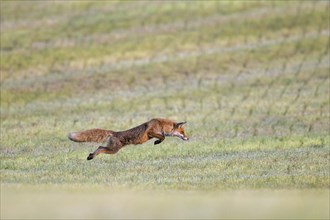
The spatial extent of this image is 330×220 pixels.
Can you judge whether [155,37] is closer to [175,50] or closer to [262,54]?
[175,50]

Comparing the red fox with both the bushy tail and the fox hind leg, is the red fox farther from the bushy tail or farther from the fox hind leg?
the bushy tail

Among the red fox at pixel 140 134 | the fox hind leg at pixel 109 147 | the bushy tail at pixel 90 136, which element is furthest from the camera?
the red fox at pixel 140 134

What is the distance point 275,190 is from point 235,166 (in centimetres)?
294

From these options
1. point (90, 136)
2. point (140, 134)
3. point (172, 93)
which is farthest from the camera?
point (172, 93)

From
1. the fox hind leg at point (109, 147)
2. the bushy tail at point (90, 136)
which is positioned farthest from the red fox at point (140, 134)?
the bushy tail at point (90, 136)

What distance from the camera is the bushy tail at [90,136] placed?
20.2m

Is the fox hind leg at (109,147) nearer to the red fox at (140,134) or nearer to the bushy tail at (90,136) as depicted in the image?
the red fox at (140,134)

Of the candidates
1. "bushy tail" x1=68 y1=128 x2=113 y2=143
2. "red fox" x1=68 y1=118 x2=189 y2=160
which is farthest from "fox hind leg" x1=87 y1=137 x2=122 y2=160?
"bushy tail" x1=68 y1=128 x2=113 y2=143

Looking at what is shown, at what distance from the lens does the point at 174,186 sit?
20.5 metres

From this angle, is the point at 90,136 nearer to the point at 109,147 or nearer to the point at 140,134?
the point at 109,147

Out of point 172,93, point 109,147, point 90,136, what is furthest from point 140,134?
point 172,93

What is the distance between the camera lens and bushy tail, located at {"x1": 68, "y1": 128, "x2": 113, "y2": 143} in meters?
20.2

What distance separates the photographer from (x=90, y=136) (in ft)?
66.8

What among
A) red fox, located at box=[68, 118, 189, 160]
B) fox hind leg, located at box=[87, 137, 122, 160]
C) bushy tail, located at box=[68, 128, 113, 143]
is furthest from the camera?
red fox, located at box=[68, 118, 189, 160]
